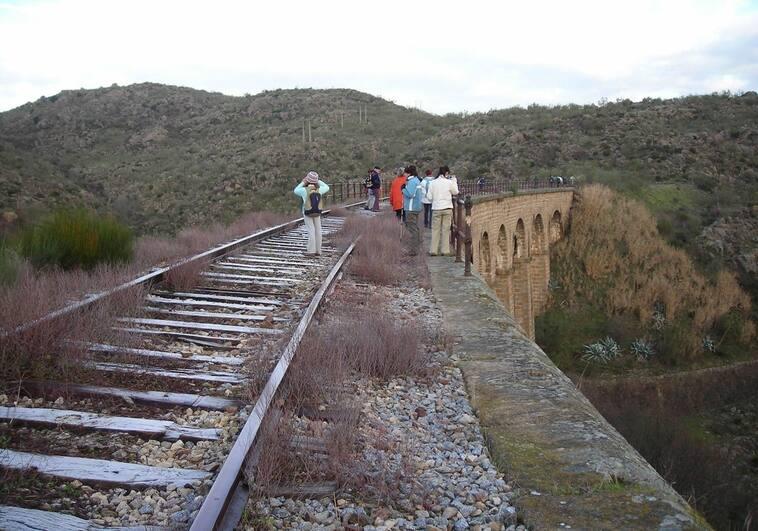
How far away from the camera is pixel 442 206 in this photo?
11.1 meters

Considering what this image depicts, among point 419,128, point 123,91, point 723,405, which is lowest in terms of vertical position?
point 723,405

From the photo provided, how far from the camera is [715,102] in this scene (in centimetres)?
6122

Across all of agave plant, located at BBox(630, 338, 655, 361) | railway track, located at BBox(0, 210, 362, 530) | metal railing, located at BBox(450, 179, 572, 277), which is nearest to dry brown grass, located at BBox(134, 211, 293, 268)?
railway track, located at BBox(0, 210, 362, 530)

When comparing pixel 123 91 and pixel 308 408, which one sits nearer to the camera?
pixel 308 408

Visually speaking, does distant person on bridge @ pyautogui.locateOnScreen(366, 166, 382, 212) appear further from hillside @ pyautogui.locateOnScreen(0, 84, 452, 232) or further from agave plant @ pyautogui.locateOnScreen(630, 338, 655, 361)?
agave plant @ pyautogui.locateOnScreen(630, 338, 655, 361)

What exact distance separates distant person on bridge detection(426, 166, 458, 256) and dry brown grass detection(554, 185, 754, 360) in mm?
19569

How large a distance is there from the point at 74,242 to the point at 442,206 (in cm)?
604

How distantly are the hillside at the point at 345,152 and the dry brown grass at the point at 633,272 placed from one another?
2304 mm

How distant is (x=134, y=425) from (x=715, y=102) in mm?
69564

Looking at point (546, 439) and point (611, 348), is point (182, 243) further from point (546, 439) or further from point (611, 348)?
point (611, 348)

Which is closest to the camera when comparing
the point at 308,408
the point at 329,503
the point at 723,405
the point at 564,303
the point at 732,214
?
the point at 329,503

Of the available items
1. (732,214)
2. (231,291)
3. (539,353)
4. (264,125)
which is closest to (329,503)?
(539,353)

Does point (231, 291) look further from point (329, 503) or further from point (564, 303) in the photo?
point (564, 303)

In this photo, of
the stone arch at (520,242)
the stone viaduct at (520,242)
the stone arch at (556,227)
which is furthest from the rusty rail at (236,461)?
the stone arch at (556,227)
